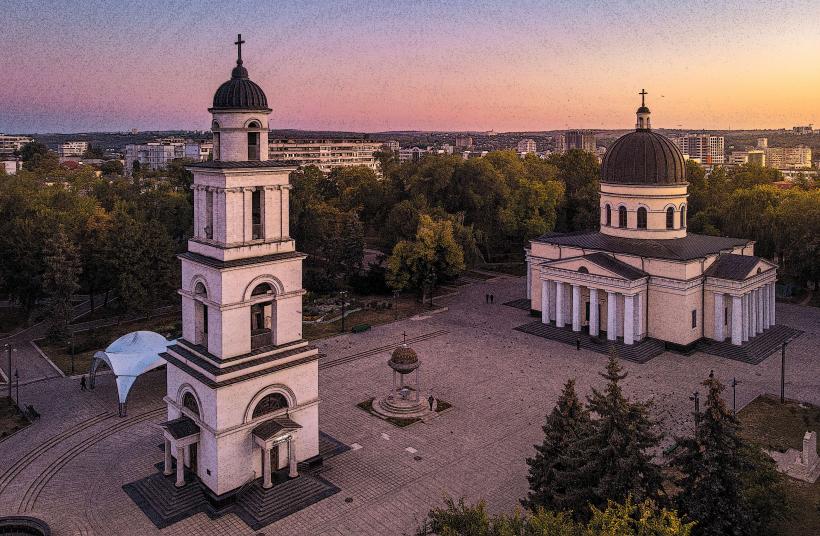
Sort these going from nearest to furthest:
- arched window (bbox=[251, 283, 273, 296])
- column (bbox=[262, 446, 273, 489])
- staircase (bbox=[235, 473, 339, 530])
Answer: staircase (bbox=[235, 473, 339, 530])
column (bbox=[262, 446, 273, 489])
arched window (bbox=[251, 283, 273, 296])

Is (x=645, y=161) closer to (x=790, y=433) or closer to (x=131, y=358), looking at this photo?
(x=790, y=433)

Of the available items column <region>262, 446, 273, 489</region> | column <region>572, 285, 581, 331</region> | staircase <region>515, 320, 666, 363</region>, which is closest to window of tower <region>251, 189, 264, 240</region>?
column <region>262, 446, 273, 489</region>

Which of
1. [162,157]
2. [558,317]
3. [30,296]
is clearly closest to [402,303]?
[558,317]

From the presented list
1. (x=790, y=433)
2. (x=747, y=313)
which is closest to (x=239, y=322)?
(x=790, y=433)

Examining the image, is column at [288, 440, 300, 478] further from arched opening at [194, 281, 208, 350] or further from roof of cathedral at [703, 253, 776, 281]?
roof of cathedral at [703, 253, 776, 281]

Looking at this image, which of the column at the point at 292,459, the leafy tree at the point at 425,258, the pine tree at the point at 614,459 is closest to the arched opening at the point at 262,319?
the column at the point at 292,459

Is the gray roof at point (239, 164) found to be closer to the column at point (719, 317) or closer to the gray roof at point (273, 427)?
the gray roof at point (273, 427)
